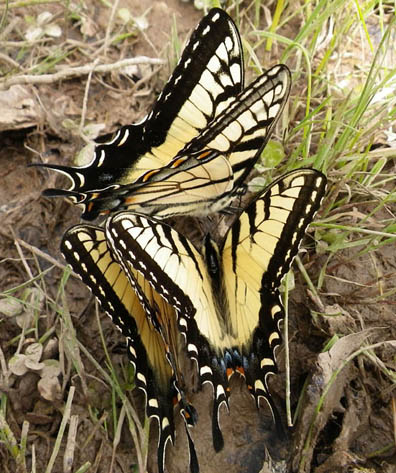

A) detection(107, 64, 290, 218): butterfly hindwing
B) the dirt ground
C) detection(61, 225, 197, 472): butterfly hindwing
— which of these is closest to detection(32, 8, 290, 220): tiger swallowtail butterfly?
detection(107, 64, 290, 218): butterfly hindwing

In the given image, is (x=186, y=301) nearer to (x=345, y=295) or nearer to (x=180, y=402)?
(x=180, y=402)

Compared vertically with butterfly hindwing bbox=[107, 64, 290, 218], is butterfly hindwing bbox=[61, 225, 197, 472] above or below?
below

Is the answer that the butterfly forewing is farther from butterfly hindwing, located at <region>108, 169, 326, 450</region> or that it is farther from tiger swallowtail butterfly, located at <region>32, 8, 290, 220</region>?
tiger swallowtail butterfly, located at <region>32, 8, 290, 220</region>

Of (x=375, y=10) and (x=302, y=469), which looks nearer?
(x=302, y=469)

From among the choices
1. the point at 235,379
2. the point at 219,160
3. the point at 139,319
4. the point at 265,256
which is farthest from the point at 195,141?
the point at 235,379

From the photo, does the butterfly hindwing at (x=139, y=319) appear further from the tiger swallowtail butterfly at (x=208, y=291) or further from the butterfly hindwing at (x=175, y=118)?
the butterfly hindwing at (x=175, y=118)

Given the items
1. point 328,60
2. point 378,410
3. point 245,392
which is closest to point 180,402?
point 245,392
